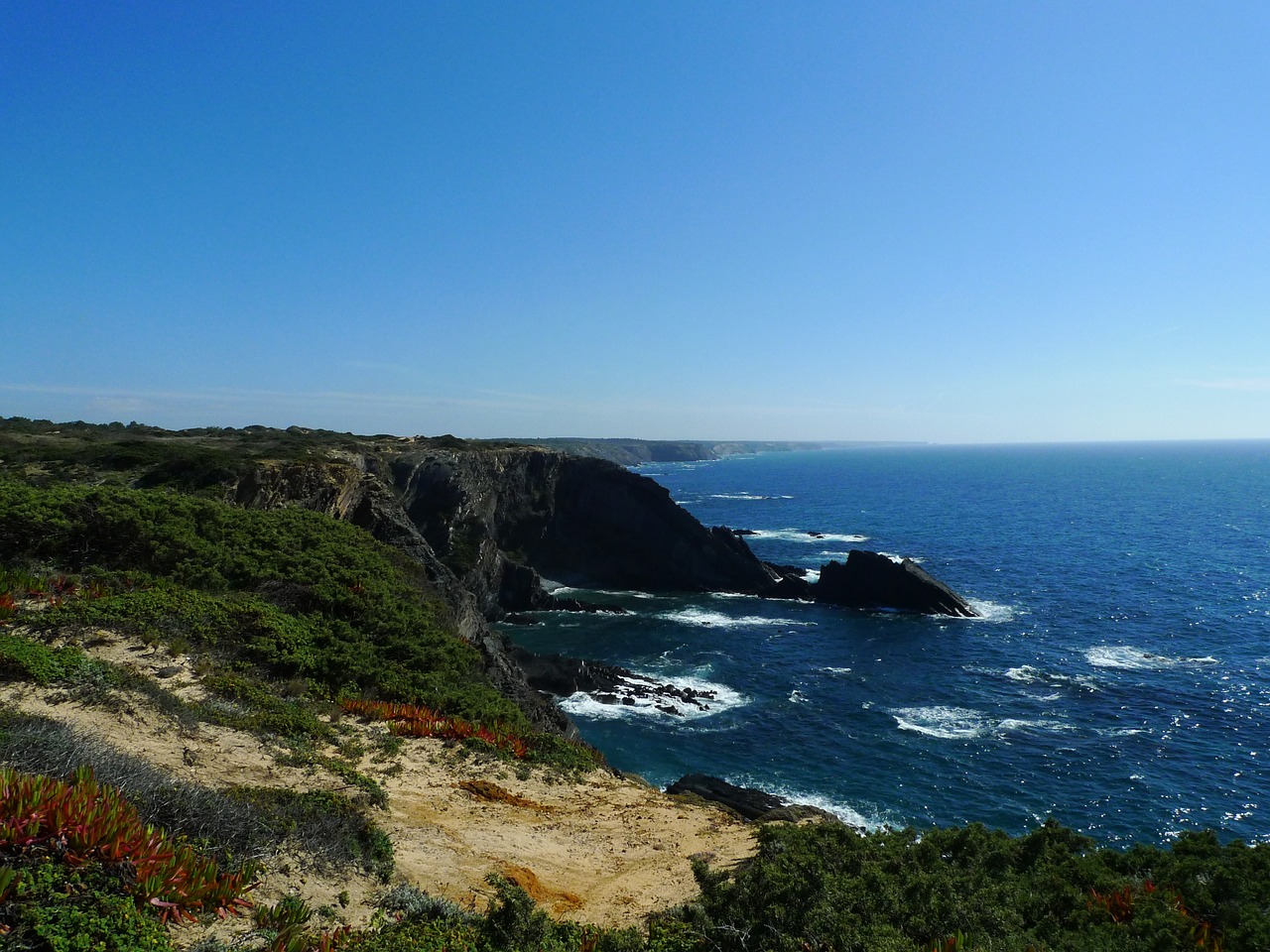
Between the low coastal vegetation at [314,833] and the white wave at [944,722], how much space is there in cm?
2195

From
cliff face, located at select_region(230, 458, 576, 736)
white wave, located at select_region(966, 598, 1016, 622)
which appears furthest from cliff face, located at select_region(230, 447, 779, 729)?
white wave, located at select_region(966, 598, 1016, 622)

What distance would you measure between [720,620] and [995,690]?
22.8m

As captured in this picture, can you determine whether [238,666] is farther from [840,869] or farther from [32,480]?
[32,480]

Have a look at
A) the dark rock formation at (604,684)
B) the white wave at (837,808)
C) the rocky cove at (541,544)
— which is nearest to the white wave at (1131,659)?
the rocky cove at (541,544)

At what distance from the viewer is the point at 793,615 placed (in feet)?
186

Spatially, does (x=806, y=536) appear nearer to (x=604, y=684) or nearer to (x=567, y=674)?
(x=604, y=684)

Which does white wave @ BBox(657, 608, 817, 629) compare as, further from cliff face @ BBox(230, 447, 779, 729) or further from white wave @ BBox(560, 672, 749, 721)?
white wave @ BBox(560, 672, 749, 721)

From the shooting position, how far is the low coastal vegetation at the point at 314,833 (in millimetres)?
6684

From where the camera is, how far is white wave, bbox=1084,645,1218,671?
40.3 m

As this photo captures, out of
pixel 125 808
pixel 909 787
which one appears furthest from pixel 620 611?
pixel 125 808

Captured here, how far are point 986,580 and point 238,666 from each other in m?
65.3

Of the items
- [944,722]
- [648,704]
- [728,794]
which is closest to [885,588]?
[944,722]

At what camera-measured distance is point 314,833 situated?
9234mm

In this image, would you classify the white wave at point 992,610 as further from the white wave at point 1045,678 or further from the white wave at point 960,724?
the white wave at point 960,724
